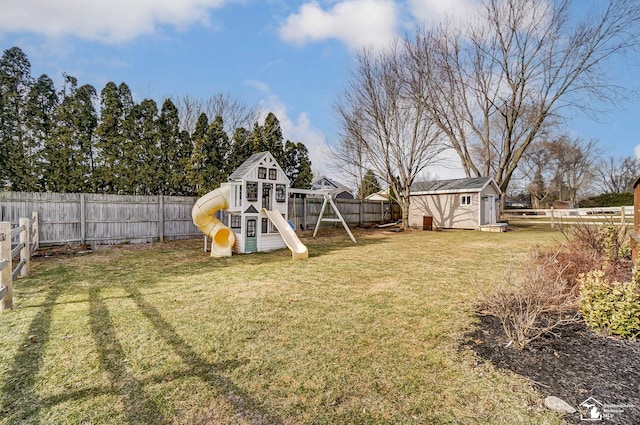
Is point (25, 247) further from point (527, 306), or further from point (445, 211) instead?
point (445, 211)

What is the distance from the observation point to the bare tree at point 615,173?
120ft

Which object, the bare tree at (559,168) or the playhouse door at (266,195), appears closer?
the playhouse door at (266,195)

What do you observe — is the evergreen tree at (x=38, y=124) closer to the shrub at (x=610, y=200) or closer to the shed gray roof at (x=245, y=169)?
the shed gray roof at (x=245, y=169)

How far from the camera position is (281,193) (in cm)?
1000

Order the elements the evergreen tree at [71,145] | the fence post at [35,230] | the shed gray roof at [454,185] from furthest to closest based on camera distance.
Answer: the shed gray roof at [454,185] → the evergreen tree at [71,145] → the fence post at [35,230]

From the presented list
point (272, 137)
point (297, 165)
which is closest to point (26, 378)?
point (272, 137)

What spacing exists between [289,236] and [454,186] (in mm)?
13011

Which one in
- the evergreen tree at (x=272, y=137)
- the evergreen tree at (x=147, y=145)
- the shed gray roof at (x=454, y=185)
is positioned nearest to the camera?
the evergreen tree at (x=147, y=145)

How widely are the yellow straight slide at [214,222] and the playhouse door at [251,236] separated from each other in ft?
1.45

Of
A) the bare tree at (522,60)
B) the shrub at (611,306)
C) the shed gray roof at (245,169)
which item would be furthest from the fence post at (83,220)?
the bare tree at (522,60)

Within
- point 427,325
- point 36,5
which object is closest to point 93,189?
point 36,5

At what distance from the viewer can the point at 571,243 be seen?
581cm

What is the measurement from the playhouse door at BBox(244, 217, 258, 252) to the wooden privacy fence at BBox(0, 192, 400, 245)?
4.05m

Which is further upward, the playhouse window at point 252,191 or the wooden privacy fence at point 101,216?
the playhouse window at point 252,191
